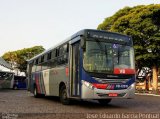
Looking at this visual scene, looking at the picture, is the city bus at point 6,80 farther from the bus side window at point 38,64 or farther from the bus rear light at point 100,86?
the bus rear light at point 100,86

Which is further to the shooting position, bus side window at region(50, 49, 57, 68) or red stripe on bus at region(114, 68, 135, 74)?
bus side window at region(50, 49, 57, 68)

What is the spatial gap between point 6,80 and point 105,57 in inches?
1362

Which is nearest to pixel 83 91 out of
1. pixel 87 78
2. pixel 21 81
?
pixel 87 78

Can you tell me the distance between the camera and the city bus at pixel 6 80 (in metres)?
44.5

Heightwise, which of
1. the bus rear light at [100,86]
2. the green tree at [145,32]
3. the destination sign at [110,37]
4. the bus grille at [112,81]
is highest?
the green tree at [145,32]

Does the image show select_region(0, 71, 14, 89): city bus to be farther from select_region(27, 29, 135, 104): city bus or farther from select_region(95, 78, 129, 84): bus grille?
select_region(95, 78, 129, 84): bus grille

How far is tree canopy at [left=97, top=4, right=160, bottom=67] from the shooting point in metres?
34.5

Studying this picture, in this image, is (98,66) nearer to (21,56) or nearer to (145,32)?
(145,32)

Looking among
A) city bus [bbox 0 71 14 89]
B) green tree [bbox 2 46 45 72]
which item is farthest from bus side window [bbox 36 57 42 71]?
green tree [bbox 2 46 45 72]

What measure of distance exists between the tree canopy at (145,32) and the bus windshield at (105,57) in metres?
21.1

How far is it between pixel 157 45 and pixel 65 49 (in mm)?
20826

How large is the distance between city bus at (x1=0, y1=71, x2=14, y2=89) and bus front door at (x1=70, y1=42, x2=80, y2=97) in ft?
104

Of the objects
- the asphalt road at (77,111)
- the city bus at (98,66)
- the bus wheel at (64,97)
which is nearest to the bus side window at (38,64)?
the bus wheel at (64,97)

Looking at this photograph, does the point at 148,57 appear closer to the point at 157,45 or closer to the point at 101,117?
the point at 157,45
